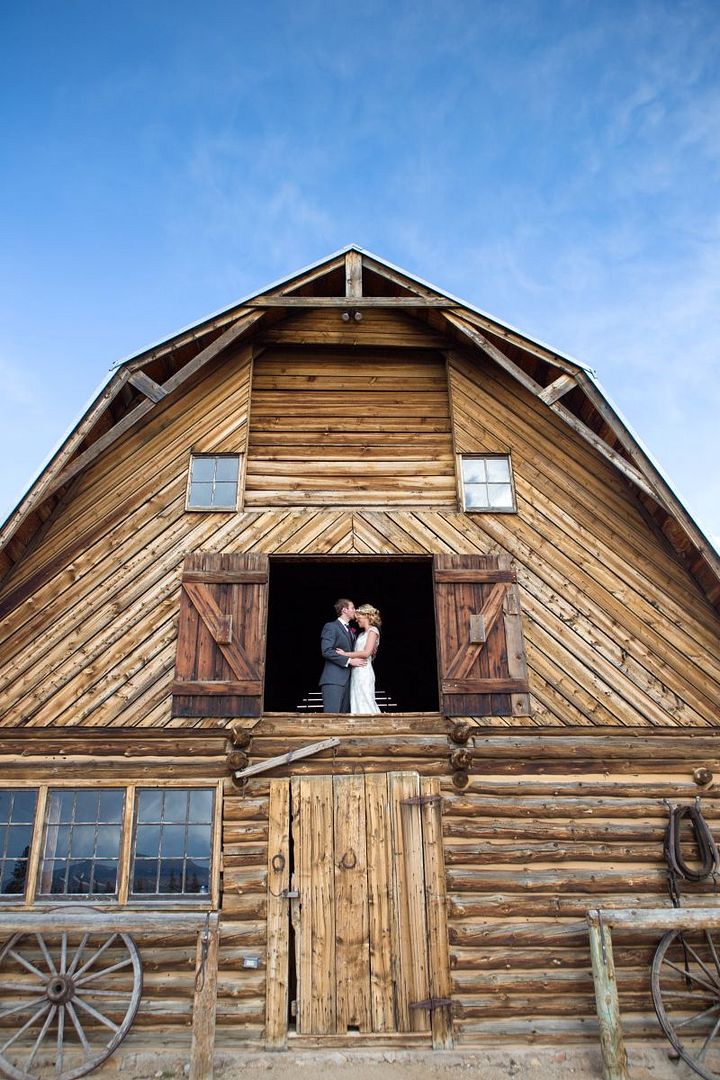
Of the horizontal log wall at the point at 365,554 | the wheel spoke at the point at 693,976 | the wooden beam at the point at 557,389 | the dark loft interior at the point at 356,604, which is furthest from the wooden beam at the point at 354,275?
the wheel spoke at the point at 693,976

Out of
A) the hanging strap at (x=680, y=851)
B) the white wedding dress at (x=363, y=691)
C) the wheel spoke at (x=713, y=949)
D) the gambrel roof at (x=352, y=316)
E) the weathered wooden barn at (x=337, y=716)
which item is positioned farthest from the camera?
the white wedding dress at (x=363, y=691)

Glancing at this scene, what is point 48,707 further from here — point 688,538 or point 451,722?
point 688,538

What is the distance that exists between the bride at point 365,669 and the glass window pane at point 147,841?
268 cm

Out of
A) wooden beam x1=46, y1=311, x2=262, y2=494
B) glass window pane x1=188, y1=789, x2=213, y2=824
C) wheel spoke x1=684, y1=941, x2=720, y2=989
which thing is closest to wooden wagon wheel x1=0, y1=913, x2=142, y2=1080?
glass window pane x1=188, y1=789, x2=213, y2=824

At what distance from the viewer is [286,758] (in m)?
9.12

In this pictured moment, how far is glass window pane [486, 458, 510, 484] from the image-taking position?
10859mm

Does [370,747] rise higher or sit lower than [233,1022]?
higher

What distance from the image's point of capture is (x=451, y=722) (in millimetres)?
9367

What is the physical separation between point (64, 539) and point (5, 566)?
0.77m

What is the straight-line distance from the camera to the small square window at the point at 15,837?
884 centimetres

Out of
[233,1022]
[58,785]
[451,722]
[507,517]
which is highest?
[507,517]

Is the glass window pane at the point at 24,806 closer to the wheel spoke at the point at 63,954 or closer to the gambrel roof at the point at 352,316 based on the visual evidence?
the wheel spoke at the point at 63,954

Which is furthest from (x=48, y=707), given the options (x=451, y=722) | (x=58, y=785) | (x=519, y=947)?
(x=519, y=947)

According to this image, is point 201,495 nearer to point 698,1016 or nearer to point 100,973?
point 100,973
